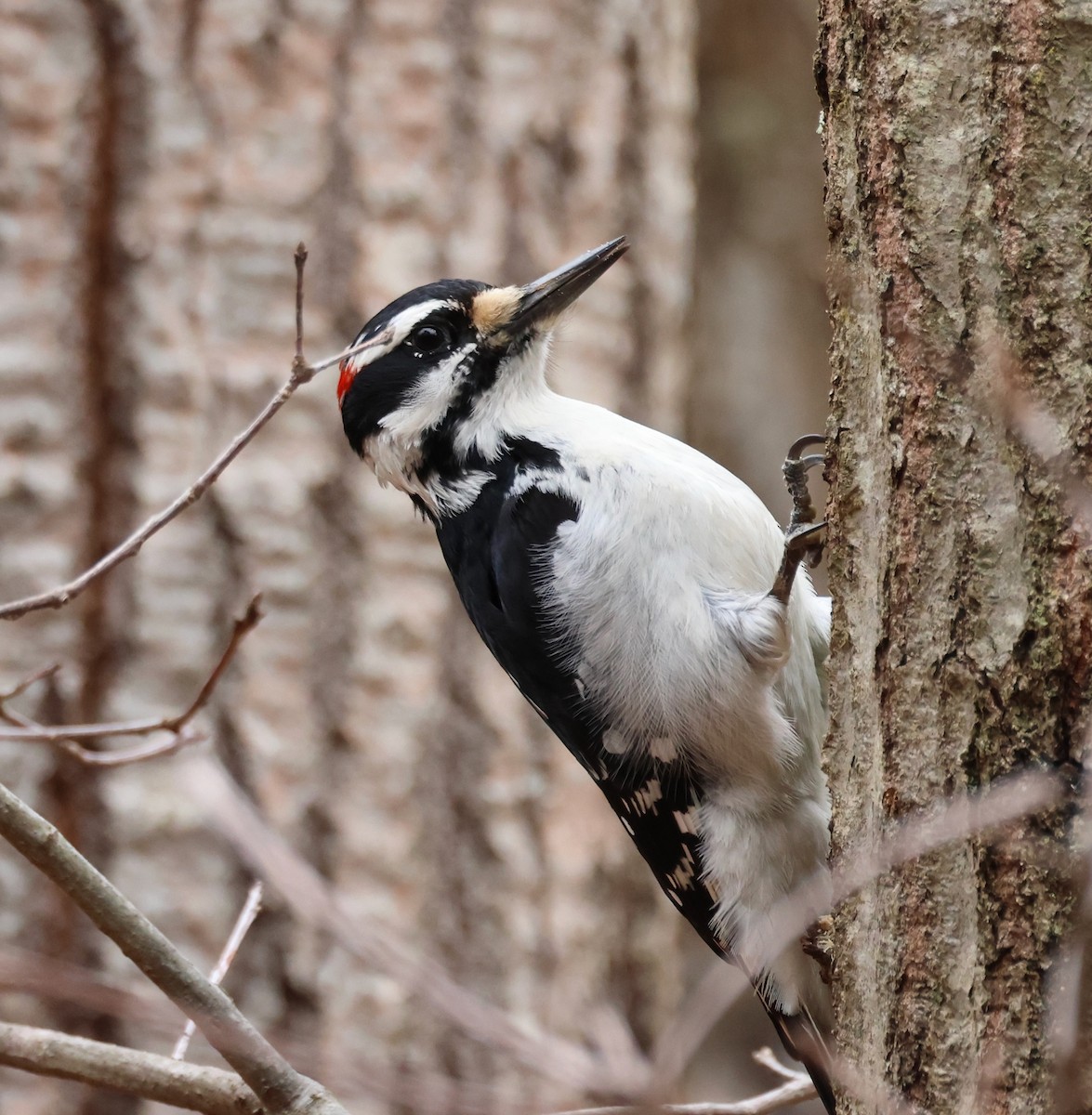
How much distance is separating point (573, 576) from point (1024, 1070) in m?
1.24

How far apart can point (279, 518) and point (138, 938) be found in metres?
1.70

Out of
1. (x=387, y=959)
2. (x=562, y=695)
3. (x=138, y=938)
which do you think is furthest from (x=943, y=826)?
(x=562, y=695)

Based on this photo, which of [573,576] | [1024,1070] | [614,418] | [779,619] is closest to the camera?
[1024,1070]

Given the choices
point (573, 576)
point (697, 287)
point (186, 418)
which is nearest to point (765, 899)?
point (573, 576)

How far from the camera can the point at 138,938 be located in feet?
4.70

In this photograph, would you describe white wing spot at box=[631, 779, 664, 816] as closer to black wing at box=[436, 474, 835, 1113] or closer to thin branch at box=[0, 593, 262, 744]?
black wing at box=[436, 474, 835, 1113]

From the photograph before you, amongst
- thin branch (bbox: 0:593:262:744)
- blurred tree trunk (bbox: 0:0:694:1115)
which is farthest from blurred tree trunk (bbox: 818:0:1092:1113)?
blurred tree trunk (bbox: 0:0:694:1115)

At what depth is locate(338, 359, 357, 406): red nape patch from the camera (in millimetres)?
2641

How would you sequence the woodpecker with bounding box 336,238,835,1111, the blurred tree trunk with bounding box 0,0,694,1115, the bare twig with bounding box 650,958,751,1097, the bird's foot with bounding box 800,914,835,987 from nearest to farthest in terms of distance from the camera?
the bare twig with bounding box 650,958,751,1097 < the bird's foot with bounding box 800,914,835,987 < the woodpecker with bounding box 336,238,835,1111 < the blurred tree trunk with bounding box 0,0,694,1115

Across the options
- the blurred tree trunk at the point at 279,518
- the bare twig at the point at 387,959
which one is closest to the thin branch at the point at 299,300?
the bare twig at the point at 387,959

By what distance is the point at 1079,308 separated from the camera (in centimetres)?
128

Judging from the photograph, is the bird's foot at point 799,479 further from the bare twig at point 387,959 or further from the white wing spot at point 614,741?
the bare twig at point 387,959

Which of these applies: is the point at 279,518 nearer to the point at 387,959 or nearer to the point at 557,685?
the point at 557,685

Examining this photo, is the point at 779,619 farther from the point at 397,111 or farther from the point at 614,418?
the point at 397,111
